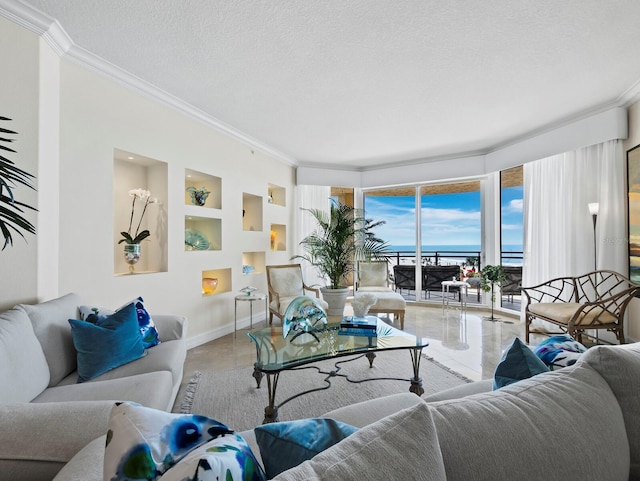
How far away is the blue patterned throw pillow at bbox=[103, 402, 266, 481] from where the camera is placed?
54 cm

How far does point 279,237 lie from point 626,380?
513cm

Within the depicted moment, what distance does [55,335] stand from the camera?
1.83 m

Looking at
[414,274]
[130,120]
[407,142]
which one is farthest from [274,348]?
[414,274]

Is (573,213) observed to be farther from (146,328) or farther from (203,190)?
(146,328)

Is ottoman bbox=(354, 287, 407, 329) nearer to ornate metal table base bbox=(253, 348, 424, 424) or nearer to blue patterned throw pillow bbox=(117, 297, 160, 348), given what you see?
ornate metal table base bbox=(253, 348, 424, 424)

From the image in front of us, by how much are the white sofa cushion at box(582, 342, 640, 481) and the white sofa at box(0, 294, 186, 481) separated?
155 centimetres

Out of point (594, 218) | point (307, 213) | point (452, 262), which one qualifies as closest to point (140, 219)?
point (307, 213)

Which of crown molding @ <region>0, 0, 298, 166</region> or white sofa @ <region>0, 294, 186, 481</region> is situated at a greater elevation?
crown molding @ <region>0, 0, 298, 166</region>

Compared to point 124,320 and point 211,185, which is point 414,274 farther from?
point 124,320

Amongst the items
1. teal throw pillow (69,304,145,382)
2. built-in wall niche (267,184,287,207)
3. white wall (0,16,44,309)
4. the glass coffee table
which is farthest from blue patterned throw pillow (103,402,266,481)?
built-in wall niche (267,184,287,207)

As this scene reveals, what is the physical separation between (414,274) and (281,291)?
290 cm

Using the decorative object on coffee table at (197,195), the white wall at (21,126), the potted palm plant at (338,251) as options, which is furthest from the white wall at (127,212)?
the potted palm plant at (338,251)

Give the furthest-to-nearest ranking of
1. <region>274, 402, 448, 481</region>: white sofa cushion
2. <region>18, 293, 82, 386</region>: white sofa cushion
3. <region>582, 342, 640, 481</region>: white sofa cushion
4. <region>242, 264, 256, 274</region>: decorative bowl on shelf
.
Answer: <region>242, 264, 256, 274</region>: decorative bowl on shelf
<region>18, 293, 82, 386</region>: white sofa cushion
<region>582, 342, 640, 481</region>: white sofa cushion
<region>274, 402, 448, 481</region>: white sofa cushion

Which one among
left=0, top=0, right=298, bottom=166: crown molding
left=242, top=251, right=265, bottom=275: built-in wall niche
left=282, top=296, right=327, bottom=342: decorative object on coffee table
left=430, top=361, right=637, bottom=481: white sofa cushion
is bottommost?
left=282, top=296, right=327, bottom=342: decorative object on coffee table
